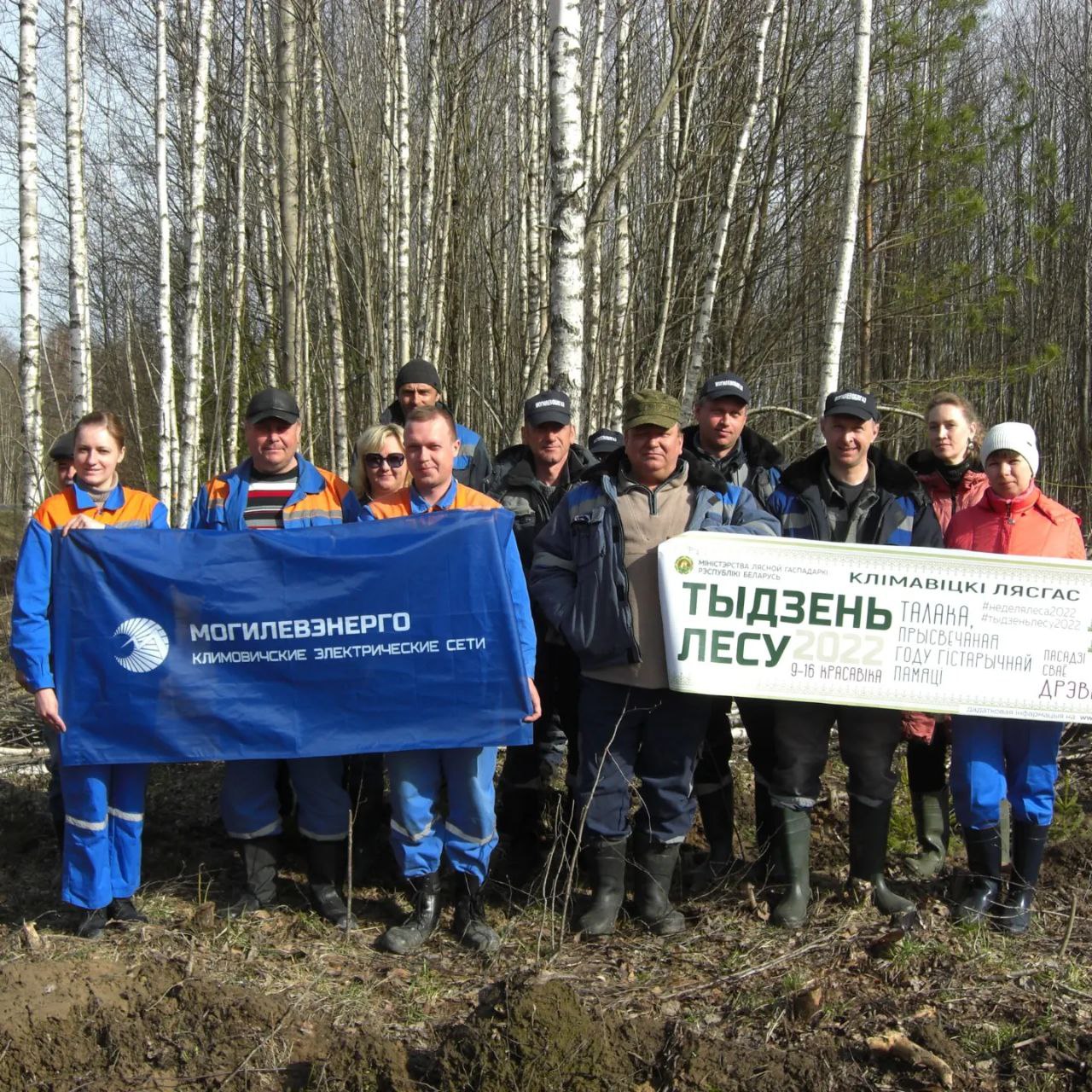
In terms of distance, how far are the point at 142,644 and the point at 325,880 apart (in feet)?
4.53

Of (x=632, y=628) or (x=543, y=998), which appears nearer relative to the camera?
(x=543, y=998)

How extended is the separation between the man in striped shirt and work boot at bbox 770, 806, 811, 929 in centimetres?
196

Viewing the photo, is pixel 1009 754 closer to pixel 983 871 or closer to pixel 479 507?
pixel 983 871

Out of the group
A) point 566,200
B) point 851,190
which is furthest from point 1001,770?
point 851,190

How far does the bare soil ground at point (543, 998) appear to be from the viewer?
Result: 3.62m

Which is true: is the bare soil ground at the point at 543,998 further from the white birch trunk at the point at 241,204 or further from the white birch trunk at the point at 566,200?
the white birch trunk at the point at 241,204

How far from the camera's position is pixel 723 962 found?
4.59 m

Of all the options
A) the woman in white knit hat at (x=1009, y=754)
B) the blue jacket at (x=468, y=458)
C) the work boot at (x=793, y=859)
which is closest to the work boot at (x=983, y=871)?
the woman in white knit hat at (x=1009, y=754)

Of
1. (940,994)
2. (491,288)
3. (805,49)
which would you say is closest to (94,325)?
(491,288)

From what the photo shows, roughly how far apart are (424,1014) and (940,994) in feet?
6.36

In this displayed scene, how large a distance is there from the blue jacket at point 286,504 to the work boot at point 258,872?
4.84 feet

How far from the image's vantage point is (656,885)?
499 cm

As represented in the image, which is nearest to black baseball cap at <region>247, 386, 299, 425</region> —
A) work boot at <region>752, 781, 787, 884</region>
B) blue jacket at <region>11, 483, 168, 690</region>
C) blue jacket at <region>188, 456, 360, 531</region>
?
blue jacket at <region>188, 456, 360, 531</region>

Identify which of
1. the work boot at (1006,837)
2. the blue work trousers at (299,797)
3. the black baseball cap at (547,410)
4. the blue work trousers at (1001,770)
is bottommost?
the work boot at (1006,837)
